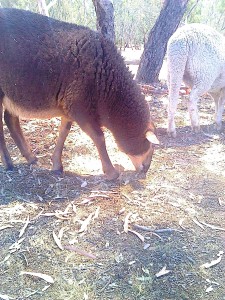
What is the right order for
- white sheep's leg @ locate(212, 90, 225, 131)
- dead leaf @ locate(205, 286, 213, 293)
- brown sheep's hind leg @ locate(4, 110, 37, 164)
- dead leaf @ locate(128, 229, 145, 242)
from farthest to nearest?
white sheep's leg @ locate(212, 90, 225, 131) < brown sheep's hind leg @ locate(4, 110, 37, 164) < dead leaf @ locate(128, 229, 145, 242) < dead leaf @ locate(205, 286, 213, 293)

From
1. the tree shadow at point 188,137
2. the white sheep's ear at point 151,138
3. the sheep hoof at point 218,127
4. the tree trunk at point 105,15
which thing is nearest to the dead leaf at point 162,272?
the white sheep's ear at point 151,138

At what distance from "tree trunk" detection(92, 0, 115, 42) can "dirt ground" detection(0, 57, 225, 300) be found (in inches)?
127

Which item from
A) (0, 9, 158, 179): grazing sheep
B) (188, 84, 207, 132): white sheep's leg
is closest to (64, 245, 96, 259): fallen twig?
(0, 9, 158, 179): grazing sheep

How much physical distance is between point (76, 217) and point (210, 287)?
1470 millimetres

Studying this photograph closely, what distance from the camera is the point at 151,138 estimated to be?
4648 mm

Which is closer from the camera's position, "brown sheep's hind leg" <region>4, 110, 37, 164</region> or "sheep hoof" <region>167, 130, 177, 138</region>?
"brown sheep's hind leg" <region>4, 110, 37, 164</region>

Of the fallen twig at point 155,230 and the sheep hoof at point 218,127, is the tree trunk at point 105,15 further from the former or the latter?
the fallen twig at point 155,230

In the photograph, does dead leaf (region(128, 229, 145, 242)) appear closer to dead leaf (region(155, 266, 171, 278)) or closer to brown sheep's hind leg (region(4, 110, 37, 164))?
dead leaf (region(155, 266, 171, 278))

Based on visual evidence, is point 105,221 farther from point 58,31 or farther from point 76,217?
point 58,31

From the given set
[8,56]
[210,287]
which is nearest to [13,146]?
[8,56]

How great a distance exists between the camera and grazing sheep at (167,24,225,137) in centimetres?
612

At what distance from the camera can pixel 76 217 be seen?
3910mm

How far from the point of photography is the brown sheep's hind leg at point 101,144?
459cm

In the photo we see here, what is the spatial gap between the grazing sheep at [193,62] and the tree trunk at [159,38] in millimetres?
1908
